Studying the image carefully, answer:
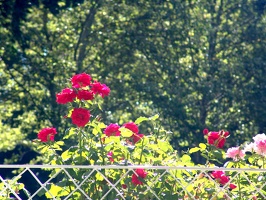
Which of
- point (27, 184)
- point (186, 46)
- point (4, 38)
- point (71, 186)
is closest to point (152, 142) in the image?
point (71, 186)

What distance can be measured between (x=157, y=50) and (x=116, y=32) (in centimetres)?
108

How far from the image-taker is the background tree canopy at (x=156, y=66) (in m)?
16.7

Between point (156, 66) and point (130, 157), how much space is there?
1346 cm

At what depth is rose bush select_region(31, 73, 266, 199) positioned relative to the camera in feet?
12.2

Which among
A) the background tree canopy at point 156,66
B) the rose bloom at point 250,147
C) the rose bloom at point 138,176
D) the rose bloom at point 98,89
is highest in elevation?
the background tree canopy at point 156,66

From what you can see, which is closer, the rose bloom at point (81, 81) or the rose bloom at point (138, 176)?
the rose bloom at point (138, 176)

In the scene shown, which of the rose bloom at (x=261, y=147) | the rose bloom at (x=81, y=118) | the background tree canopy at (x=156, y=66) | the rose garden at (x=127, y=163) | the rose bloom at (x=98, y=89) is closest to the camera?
the rose garden at (x=127, y=163)

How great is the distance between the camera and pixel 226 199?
372 centimetres

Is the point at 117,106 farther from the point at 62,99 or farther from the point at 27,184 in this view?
the point at 62,99

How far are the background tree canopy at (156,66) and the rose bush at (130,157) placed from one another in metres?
12.2

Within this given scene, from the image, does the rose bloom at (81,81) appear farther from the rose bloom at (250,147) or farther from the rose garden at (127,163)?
the rose bloom at (250,147)

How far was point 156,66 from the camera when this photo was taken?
56.8ft

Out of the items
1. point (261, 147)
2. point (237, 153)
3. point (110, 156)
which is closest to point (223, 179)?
point (237, 153)

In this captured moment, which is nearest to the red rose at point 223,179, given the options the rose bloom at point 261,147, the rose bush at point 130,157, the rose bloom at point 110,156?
the rose bush at point 130,157
